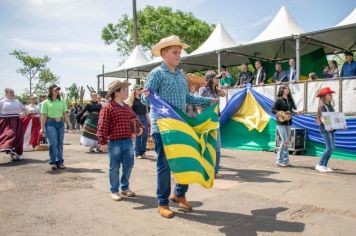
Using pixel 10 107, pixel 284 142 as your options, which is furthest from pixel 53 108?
pixel 284 142

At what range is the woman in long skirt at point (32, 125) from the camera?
12.4 m

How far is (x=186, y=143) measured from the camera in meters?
4.18

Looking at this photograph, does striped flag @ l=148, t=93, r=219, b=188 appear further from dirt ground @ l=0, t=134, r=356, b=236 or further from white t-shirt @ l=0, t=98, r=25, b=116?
white t-shirt @ l=0, t=98, r=25, b=116

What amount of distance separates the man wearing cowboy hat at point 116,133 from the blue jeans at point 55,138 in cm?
308

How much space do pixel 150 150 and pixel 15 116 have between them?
429 cm

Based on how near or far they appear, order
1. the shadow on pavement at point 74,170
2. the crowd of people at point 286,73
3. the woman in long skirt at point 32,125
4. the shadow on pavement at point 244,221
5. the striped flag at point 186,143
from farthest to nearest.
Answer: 1. the woman in long skirt at point 32,125
2. the crowd of people at point 286,73
3. the shadow on pavement at point 74,170
4. the striped flag at point 186,143
5. the shadow on pavement at point 244,221

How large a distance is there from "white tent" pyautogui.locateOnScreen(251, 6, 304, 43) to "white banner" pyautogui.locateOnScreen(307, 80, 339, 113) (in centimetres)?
302

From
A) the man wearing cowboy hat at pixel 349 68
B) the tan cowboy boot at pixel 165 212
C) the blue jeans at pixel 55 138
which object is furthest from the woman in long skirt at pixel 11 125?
the man wearing cowboy hat at pixel 349 68

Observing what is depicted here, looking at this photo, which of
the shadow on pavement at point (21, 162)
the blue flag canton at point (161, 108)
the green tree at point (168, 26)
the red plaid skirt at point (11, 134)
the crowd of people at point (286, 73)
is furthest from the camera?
the green tree at point (168, 26)

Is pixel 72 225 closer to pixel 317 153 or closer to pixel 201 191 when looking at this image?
pixel 201 191

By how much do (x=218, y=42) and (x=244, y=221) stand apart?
506 inches

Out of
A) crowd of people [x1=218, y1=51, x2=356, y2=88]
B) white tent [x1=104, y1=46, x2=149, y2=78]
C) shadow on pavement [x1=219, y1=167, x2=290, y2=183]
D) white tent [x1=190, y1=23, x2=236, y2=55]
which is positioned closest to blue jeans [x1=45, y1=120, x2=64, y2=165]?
shadow on pavement [x1=219, y1=167, x2=290, y2=183]

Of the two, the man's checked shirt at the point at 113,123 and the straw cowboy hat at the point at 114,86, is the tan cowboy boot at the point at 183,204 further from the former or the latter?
the straw cowboy hat at the point at 114,86

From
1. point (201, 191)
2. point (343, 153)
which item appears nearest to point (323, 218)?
point (201, 191)
